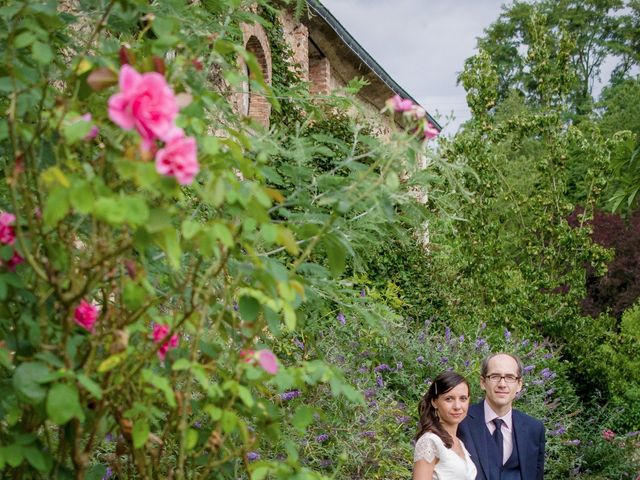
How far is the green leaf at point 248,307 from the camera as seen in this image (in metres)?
2.18

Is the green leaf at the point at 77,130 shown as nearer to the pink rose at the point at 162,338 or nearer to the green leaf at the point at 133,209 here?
the green leaf at the point at 133,209

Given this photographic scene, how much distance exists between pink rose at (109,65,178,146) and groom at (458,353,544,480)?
3.31 m

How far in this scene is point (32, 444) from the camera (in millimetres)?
2268

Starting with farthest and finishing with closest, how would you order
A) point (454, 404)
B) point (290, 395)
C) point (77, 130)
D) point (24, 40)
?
point (290, 395), point (454, 404), point (24, 40), point (77, 130)

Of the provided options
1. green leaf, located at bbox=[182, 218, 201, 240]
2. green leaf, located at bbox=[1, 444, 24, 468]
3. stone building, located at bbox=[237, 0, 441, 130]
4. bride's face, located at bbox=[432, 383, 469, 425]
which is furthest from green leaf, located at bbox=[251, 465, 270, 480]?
stone building, located at bbox=[237, 0, 441, 130]

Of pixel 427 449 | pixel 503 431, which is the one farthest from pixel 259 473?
pixel 503 431

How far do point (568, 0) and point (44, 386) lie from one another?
3750cm

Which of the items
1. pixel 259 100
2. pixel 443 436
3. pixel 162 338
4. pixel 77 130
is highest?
pixel 259 100

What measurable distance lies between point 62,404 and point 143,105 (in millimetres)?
701

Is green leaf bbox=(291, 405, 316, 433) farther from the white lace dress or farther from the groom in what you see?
the groom

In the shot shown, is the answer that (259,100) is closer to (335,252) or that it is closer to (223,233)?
(335,252)

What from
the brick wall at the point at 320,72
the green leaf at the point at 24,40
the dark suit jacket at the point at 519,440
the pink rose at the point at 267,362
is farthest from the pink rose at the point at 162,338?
the brick wall at the point at 320,72

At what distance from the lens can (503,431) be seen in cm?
477

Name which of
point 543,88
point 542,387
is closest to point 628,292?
point 543,88
